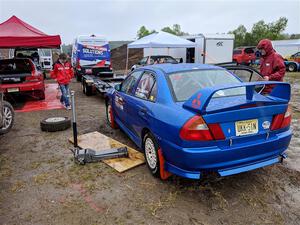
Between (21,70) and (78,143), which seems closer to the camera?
(78,143)

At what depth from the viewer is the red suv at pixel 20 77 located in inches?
329

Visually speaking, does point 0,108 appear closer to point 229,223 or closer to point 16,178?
point 16,178

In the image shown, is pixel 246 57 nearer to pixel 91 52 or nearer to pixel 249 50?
pixel 249 50

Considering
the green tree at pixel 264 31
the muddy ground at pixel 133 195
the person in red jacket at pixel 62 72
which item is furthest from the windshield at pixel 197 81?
the green tree at pixel 264 31

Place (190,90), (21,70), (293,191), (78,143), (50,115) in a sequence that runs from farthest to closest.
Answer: (21,70), (50,115), (78,143), (190,90), (293,191)

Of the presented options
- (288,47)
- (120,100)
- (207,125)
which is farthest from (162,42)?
(288,47)

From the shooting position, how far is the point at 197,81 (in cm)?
373

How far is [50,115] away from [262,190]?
19.6 feet

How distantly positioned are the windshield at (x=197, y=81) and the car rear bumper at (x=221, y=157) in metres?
0.74

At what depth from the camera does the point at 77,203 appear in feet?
10.3

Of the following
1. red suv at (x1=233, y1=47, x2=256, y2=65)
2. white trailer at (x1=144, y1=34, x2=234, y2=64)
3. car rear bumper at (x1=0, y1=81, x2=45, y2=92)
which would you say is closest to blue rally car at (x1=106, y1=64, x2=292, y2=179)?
car rear bumper at (x1=0, y1=81, x2=45, y2=92)

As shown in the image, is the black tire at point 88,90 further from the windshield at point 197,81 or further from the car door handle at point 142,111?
the windshield at point 197,81

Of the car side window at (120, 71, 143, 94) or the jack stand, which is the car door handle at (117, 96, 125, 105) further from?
the jack stand

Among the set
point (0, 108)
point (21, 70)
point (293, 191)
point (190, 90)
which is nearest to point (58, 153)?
point (0, 108)
